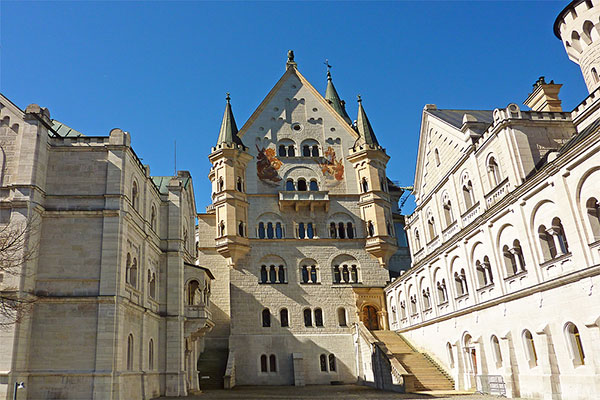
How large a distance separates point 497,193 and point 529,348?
7912mm

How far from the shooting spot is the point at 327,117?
2103 inches

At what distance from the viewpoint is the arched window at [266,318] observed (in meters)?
45.6

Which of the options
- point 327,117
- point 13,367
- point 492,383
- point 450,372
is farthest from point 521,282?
point 327,117

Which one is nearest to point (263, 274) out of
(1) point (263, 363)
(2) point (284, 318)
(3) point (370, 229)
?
(2) point (284, 318)

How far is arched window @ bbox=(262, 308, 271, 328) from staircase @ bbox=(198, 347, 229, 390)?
4.83 m

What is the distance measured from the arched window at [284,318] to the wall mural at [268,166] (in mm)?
12722

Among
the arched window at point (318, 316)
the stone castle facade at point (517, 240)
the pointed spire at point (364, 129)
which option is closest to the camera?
the stone castle facade at point (517, 240)

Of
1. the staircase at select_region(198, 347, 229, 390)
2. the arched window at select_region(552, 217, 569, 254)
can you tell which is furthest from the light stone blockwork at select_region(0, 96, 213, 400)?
the arched window at select_region(552, 217, 569, 254)

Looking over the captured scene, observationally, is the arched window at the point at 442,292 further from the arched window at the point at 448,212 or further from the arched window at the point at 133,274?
the arched window at the point at 133,274

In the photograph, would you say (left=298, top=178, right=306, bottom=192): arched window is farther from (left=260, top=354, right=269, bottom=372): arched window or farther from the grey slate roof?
the grey slate roof

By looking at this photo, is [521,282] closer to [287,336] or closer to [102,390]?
[102,390]

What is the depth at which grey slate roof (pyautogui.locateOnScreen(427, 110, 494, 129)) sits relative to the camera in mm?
33375

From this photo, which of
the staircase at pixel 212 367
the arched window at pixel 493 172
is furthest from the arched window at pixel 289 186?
the arched window at pixel 493 172

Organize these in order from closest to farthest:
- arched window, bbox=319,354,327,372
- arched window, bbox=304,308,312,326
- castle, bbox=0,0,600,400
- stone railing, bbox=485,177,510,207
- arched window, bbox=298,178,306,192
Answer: castle, bbox=0,0,600,400
stone railing, bbox=485,177,510,207
arched window, bbox=319,354,327,372
arched window, bbox=304,308,312,326
arched window, bbox=298,178,306,192
